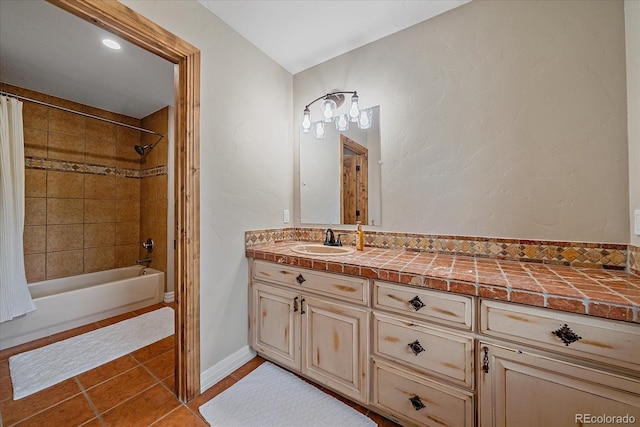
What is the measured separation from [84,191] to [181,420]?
293 cm

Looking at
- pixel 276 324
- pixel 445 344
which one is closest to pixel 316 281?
pixel 276 324

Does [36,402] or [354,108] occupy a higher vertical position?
A: [354,108]

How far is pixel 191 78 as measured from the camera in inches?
56.9

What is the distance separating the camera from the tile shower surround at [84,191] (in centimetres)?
252

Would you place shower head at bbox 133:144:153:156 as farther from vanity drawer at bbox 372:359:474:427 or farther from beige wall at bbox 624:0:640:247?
beige wall at bbox 624:0:640:247

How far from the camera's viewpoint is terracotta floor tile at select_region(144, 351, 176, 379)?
1.69 meters

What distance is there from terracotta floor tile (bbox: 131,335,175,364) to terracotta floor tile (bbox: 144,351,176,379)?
55 mm

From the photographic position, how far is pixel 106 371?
1.69 meters

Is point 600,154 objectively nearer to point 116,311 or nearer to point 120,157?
point 116,311

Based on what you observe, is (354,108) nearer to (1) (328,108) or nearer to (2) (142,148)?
(1) (328,108)

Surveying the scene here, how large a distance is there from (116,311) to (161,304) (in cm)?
42

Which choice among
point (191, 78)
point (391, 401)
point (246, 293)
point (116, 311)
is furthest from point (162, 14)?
point (116, 311)

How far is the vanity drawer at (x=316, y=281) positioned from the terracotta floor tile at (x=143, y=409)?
2.81 feet

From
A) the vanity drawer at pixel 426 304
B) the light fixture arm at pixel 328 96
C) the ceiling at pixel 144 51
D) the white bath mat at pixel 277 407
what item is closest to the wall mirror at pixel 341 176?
the light fixture arm at pixel 328 96
